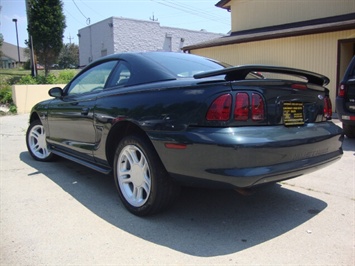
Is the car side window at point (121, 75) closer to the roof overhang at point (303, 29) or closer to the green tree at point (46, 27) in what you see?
the roof overhang at point (303, 29)

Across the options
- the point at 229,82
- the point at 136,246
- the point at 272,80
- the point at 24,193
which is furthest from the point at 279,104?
the point at 24,193

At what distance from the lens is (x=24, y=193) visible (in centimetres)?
386

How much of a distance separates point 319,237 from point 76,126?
2.84 meters

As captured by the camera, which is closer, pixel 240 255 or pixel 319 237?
pixel 240 255

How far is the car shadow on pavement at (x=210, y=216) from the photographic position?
2.71 meters

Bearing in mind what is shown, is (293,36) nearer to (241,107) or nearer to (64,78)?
(241,107)

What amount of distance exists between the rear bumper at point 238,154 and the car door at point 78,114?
125 centimetres

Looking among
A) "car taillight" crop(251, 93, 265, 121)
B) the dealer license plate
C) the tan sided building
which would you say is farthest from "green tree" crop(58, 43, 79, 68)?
"car taillight" crop(251, 93, 265, 121)

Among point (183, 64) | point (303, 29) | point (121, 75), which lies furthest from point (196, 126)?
point (303, 29)

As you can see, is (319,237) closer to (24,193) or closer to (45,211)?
(45,211)

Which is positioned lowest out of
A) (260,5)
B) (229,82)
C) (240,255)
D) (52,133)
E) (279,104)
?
(240,255)

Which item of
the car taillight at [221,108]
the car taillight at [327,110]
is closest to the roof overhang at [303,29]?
the car taillight at [327,110]

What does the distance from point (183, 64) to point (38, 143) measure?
3.03 metres

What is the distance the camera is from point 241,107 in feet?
8.40
